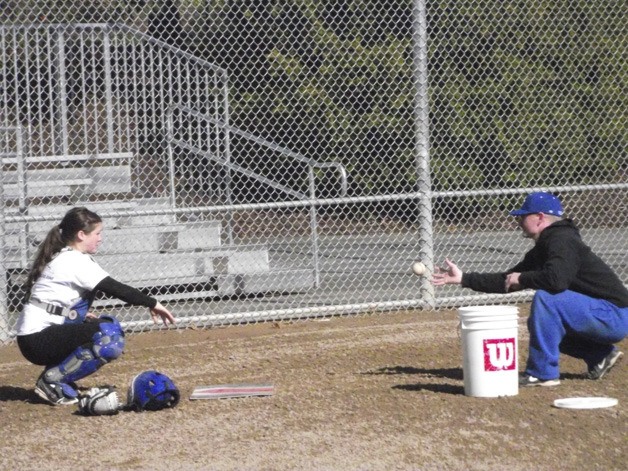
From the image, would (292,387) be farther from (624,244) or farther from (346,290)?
(624,244)

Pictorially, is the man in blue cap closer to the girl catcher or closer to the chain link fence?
the girl catcher

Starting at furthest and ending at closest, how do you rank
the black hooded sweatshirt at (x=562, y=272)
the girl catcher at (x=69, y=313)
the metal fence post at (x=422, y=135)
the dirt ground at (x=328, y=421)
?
1. the metal fence post at (x=422, y=135)
2. the girl catcher at (x=69, y=313)
3. the black hooded sweatshirt at (x=562, y=272)
4. the dirt ground at (x=328, y=421)

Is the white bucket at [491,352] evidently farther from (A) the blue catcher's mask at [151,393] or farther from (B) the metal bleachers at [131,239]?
(B) the metal bleachers at [131,239]

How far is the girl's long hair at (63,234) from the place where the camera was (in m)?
6.79

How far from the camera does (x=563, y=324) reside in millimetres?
6645

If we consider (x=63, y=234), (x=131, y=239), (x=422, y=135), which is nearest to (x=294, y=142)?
(x=131, y=239)

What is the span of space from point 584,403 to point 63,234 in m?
3.23

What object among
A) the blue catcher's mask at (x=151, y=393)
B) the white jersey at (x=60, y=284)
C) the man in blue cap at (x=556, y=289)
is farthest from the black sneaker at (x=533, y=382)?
the white jersey at (x=60, y=284)

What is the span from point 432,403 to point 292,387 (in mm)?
1095

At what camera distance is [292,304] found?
11000 mm

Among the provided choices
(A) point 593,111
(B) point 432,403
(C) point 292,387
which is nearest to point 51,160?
(C) point 292,387

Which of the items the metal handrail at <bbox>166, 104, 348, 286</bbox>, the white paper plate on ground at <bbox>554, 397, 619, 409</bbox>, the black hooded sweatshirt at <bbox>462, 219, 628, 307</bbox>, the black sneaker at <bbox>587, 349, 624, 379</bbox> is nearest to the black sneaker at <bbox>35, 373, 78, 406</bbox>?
the black hooded sweatshirt at <bbox>462, 219, 628, 307</bbox>

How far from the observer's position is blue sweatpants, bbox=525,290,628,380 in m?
6.58

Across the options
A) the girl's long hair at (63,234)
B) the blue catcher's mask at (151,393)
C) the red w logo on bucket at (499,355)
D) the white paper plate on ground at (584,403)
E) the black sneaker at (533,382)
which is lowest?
the black sneaker at (533,382)
